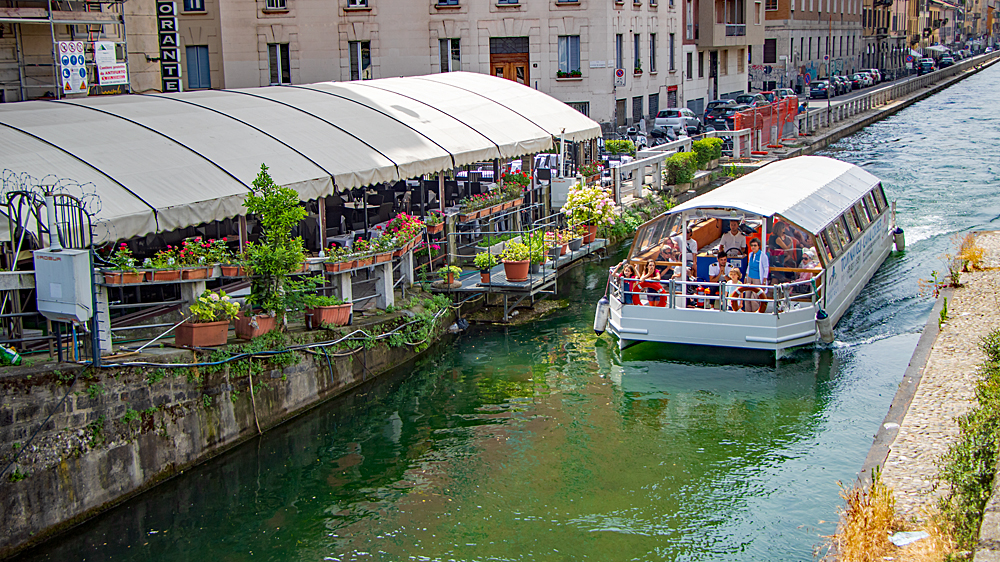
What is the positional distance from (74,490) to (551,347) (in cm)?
940

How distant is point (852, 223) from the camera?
69.3 ft

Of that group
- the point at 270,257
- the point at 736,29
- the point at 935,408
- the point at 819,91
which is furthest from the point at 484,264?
the point at 819,91

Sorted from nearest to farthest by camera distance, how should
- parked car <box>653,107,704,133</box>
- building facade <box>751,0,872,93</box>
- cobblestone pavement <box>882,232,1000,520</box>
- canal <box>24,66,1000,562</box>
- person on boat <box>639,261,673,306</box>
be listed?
cobblestone pavement <box>882,232,1000,520</box> < canal <box>24,66,1000,562</box> < person on boat <box>639,261,673,306</box> < parked car <box>653,107,704,133</box> < building facade <box>751,0,872,93</box>

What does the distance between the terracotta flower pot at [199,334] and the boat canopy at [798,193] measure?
8.34 m

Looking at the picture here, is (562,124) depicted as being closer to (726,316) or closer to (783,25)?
(726,316)

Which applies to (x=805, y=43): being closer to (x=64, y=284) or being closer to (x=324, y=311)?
(x=324, y=311)

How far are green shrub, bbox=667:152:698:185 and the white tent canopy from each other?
24.9 feet

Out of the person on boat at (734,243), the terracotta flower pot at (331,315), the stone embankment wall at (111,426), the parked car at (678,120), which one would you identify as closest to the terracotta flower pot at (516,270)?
the person on boat at (734,243)

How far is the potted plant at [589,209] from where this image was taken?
23297mm

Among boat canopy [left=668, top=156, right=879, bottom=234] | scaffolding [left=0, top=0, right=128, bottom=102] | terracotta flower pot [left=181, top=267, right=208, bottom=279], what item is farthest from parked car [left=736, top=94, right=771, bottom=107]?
terracotta flower pot [left=181, top=267, right=208, bottom=279]

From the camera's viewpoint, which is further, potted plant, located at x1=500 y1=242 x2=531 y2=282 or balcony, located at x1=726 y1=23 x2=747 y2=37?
balcony, located at x1=726 y1=23 x2=747 y2=37

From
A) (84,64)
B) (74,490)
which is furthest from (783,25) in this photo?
(74,490)

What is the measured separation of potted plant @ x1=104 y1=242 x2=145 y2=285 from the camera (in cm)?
1292

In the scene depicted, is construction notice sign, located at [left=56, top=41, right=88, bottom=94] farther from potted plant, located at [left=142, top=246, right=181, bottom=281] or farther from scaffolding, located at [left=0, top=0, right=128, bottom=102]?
potted plant, located at [left=142, top=246, right=181, bottom=281]
